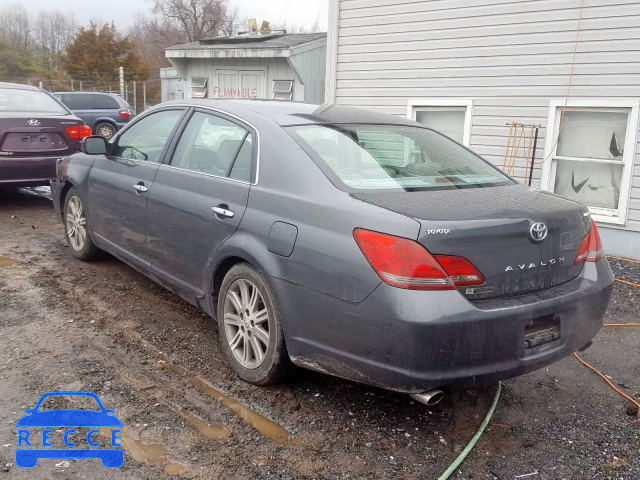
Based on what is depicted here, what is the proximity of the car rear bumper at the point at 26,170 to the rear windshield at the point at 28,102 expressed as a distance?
76cm

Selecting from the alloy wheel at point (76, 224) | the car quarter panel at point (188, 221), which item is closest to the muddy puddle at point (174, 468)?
the car quarter panel at point (188, 221)

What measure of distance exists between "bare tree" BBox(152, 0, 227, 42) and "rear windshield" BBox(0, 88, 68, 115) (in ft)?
129

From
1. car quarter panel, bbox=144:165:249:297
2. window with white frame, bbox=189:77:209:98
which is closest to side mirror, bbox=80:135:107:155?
car quarter panel, bbox=144:165:249:297

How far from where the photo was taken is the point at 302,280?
9.78ft

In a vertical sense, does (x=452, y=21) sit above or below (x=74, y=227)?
above

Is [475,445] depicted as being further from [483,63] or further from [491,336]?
[483,63]

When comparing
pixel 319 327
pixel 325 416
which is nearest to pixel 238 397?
pixel 325 416

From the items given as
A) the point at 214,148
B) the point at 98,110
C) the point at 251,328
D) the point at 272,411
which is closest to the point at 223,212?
the point at 214,148

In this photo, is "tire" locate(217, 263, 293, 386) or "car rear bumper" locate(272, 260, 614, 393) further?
"tire" locate(217, 263, 293, 386)

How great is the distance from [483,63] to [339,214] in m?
5.76

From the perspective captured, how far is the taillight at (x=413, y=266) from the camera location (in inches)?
104

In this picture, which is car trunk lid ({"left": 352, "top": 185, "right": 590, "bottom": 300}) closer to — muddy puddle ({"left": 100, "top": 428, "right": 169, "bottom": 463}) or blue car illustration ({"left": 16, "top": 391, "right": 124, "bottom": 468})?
muddy puddle ({"left": 100, "top": 428, "right": 169, "bottom": 463})

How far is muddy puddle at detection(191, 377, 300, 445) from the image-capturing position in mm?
2953

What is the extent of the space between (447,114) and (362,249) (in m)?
6.13
